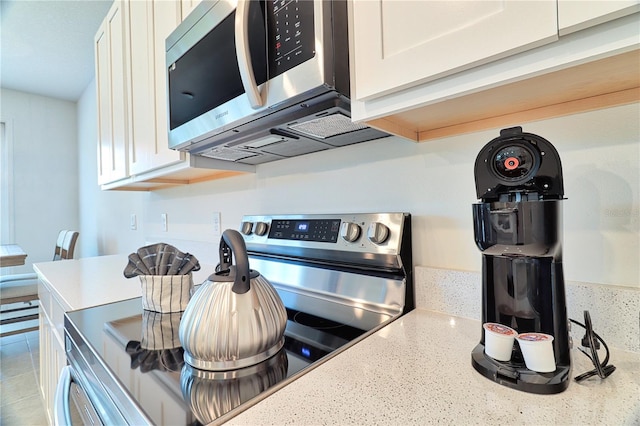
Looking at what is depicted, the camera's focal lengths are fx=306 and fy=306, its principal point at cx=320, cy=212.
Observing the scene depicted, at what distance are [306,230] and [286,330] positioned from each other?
36 centimetres

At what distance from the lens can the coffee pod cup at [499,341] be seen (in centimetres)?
48

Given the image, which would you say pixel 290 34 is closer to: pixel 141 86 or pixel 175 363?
pixel 175 363

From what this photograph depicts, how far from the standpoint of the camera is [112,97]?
67.2 inches

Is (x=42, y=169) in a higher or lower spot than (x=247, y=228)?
higher

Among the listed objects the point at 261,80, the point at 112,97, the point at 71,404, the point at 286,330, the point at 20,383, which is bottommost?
the point at 20,383

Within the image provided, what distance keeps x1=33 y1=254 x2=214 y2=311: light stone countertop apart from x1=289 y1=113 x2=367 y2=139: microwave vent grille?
2.52 ft

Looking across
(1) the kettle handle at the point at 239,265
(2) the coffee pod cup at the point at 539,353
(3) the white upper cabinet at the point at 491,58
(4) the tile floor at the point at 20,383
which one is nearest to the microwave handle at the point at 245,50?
(3) the white upper cabinet at the point at 491,58

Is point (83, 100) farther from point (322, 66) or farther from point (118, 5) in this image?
point (322, 66)

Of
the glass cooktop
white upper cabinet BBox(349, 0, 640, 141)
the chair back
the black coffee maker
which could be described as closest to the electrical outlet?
the glass cooktop

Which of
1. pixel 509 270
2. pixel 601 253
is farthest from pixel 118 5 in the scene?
pixel 601 253

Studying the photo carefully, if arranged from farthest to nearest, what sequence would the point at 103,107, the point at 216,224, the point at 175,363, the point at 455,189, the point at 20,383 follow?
1. the point at 20,383
2. the point at 103,107
3. the point at 216,224
4. the point at 455,189
5. the point at 175,363

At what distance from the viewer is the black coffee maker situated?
46 cm

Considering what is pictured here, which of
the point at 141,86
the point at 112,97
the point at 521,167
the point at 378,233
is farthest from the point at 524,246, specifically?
the point at 112,97

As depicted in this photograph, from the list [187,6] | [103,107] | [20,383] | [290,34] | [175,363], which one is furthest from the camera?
[20,383]
